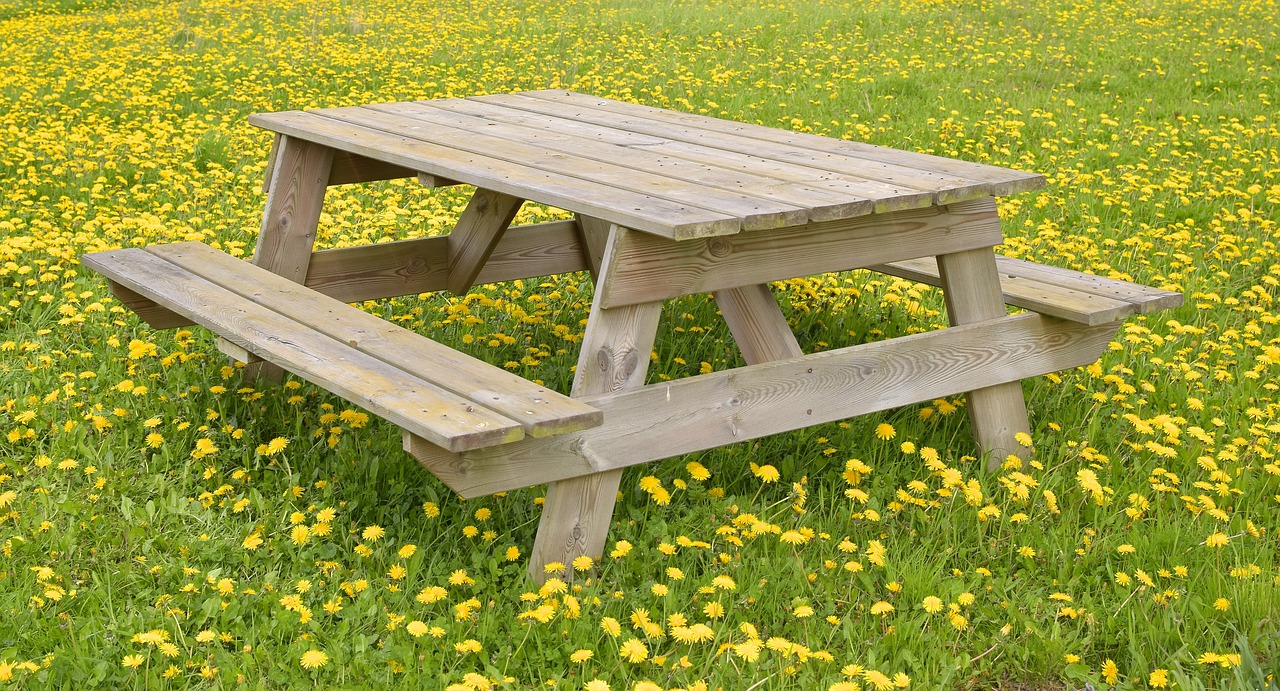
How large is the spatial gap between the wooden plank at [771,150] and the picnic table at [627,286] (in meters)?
0.01

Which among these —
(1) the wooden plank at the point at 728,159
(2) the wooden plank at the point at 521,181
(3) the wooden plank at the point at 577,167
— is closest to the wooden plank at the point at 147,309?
(2) the wooden plank at the point at 521,181

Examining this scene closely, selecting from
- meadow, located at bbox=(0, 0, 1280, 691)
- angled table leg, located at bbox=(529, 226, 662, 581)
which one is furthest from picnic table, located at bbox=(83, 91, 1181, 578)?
meadow, located at bbox=(0, 0, 1280, 691)

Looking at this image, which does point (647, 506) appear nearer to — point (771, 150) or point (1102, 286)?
point (771, 150)

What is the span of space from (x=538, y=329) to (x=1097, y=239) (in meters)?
2.69

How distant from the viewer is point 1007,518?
111 inches

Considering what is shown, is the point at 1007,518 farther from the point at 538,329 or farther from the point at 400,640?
the point at 538,329

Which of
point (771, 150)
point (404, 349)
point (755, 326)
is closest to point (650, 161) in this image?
point (771, 150)

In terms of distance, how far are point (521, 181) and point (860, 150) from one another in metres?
1.06

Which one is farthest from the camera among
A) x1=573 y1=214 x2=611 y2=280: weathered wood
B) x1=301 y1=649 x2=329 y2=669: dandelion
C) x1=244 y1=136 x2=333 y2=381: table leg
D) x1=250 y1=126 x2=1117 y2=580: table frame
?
x1=573 y1=214 x2=611 y2=280: weathered wood

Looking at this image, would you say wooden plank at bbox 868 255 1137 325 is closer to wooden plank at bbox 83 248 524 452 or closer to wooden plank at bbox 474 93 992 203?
wooden plank at bbox 474 93 992 203

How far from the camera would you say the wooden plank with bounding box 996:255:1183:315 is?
314 centimetres

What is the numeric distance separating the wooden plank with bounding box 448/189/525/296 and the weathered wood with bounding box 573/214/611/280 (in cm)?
32

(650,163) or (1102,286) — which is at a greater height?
(650,163)

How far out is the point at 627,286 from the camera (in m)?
2.49
